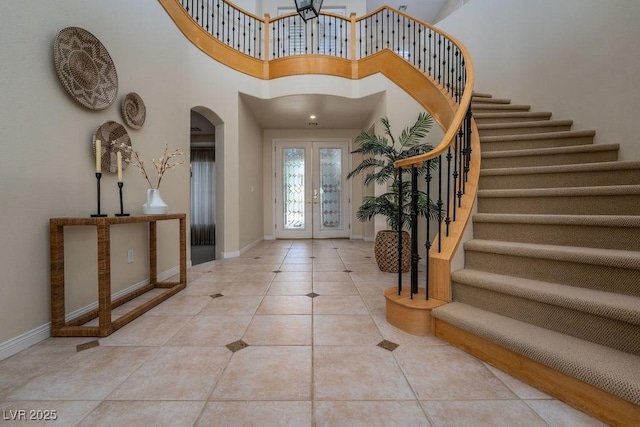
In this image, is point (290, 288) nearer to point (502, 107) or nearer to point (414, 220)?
point (414, 220)

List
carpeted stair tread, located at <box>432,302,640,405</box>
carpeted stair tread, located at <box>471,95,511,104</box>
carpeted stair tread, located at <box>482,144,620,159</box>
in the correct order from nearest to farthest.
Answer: carpeted stair tread, located at <box>432,302,640,405</box>
carpeted stair tread, located at <box>482,144,620,159</box>
carpeted stair tread, located at <box>471,95,511,104</box>

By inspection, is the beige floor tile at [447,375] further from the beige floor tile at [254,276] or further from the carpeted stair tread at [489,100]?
the carpeted stair tread at [489,100]

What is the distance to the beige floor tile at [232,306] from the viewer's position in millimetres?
2166

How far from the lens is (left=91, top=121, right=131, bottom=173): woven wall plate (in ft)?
7.04

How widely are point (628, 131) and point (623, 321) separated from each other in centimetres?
211

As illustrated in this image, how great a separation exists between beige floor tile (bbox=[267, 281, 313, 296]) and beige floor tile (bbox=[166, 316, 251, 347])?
0.62 meters

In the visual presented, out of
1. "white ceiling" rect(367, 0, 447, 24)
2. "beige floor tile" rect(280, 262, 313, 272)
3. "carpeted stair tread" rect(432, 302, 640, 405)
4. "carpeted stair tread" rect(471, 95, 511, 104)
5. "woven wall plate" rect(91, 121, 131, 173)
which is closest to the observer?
"carpeted stair tread" rect(432, 302, 640, 405)

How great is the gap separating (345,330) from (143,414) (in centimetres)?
117

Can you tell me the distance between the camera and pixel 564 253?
1.51 metres

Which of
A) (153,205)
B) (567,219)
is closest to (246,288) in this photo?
(153,205)

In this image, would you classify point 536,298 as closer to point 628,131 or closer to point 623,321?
point 623,321

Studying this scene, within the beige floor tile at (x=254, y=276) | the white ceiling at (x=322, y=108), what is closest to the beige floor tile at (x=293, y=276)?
the beige floor tile at (x=254, y=276)

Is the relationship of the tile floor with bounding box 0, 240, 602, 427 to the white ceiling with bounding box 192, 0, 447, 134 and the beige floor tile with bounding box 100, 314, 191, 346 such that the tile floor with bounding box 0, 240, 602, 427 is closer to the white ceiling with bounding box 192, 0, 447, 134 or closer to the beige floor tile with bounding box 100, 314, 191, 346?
the beige floor tile with bounding box 100, 314, 191, 346

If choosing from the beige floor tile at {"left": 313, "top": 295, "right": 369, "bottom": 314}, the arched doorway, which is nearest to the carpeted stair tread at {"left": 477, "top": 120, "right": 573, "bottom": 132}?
the beige floor tile at {"left": 313, "top": 295, "right": 369, "bottom": 314}
